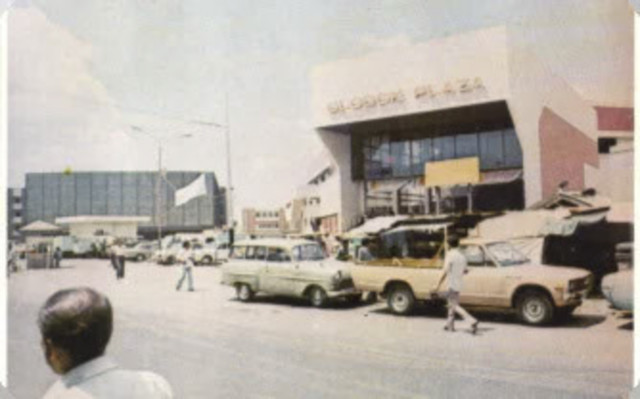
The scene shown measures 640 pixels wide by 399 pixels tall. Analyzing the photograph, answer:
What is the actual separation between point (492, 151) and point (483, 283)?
1.05 metres

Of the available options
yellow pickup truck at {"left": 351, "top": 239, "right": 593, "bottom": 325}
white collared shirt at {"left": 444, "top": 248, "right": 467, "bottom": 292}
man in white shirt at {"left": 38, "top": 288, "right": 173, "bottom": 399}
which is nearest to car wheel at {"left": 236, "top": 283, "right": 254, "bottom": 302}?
yellow pickup truck at {"left": 351, "top": 239, "right": 593, "bottom": 325}

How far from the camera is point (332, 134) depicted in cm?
381

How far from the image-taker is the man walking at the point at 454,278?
3.77 m

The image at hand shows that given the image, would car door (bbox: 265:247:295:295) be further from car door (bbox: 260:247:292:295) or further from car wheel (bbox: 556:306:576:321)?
car wheel (bbox: 556:306:576:321)

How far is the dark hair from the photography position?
147 cm

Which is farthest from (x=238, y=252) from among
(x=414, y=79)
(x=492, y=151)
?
(x=492, y=151)

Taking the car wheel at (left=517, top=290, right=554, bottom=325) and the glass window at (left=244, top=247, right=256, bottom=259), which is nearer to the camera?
the car wheel at (left=517, top=290, right=554, bottom=325)

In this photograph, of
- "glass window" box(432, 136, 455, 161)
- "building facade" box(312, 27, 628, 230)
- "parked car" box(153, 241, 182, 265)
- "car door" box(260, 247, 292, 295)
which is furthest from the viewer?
"car door" box(260, 247, 292, 295)

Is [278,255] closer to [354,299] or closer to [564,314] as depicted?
[354,299]

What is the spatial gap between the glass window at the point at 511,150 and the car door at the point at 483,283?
0.61 m

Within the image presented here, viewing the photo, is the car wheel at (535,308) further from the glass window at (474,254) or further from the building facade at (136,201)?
the building facade at (136,201)

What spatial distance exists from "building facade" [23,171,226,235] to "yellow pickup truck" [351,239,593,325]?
1125 mm

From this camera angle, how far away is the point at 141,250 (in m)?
4.09

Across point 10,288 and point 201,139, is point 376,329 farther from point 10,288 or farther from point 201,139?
point 10,288
